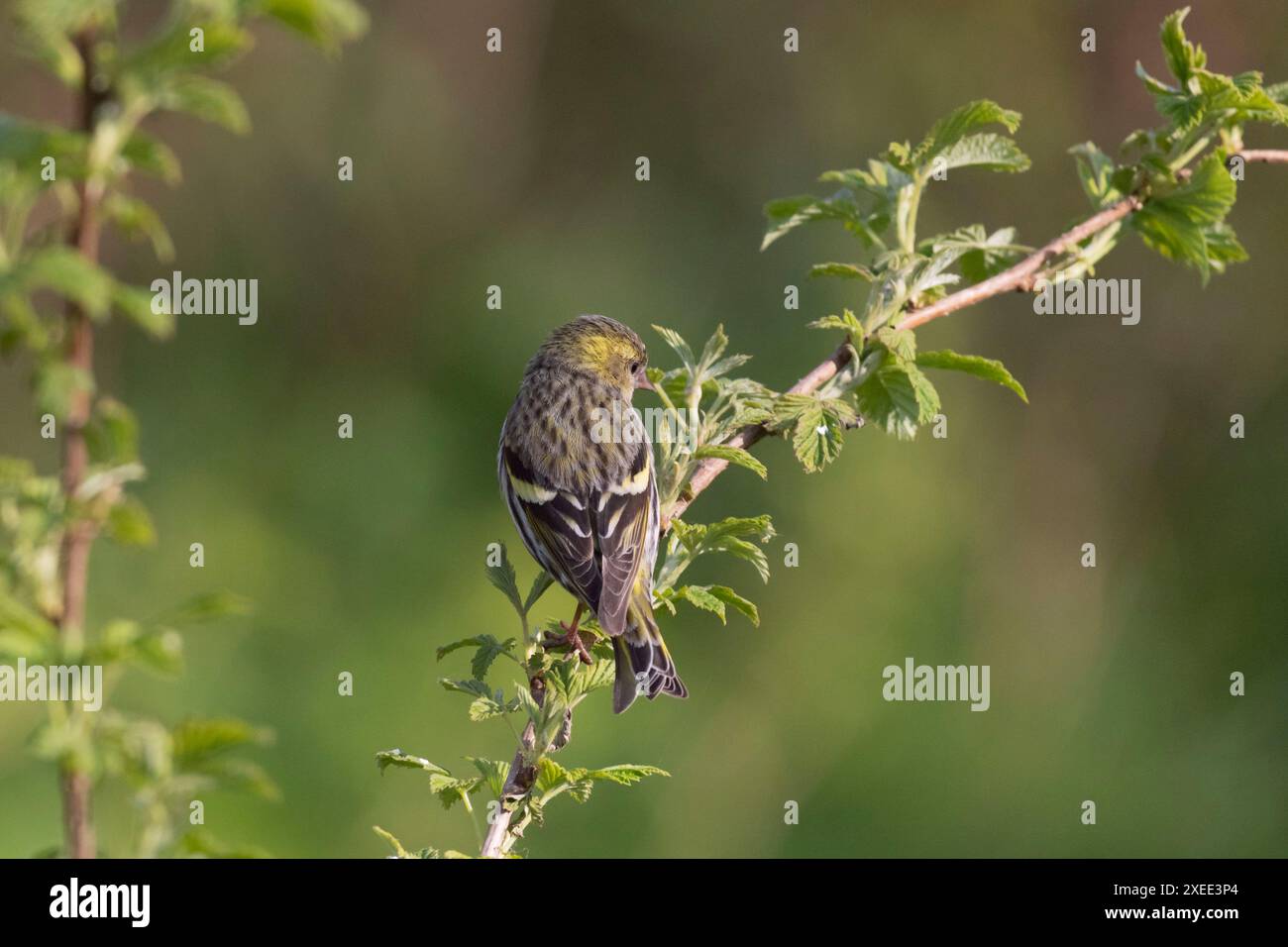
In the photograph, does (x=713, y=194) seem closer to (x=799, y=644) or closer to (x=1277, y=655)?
(x=799, y=644)

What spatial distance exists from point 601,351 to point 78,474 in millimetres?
3796

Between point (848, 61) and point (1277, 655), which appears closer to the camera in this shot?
point (1277, 655)

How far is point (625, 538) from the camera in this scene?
4.00 m

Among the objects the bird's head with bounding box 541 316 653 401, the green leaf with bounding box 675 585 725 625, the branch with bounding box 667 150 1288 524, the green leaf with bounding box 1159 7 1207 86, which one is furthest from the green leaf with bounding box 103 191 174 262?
the bird's head with bounding box 541 316 653 401

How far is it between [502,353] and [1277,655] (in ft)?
13.0

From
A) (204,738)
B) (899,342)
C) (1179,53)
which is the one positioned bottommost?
(204,738)

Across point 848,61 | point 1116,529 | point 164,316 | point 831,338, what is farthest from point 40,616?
point 848,61

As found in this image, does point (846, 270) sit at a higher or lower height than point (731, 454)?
higher

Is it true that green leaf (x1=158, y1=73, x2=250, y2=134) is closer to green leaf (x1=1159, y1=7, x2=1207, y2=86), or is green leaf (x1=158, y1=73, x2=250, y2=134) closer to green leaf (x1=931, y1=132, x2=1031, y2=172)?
green leaf (x1=931, y1=132, x2=1031, y2=172)

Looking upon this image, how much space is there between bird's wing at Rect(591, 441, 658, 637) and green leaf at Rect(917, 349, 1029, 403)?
882mm

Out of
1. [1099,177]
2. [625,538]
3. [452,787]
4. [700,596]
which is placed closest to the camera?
[452,787]

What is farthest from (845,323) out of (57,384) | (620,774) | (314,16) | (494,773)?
(57,384)

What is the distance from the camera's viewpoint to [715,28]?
882 cm

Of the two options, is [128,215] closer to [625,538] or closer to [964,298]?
[964,298]
